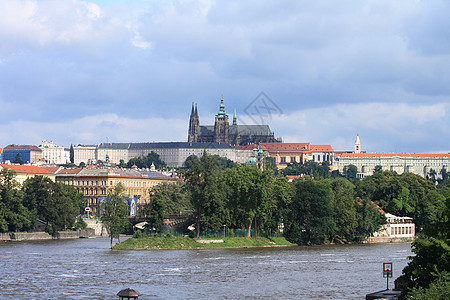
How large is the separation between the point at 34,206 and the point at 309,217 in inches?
1419

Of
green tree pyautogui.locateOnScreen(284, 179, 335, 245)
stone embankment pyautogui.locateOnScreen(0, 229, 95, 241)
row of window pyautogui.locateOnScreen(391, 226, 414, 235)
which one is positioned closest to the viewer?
green tree pyautogui.locateOnScreen(284, 179, 335, 245)

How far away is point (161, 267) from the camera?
6894 cm

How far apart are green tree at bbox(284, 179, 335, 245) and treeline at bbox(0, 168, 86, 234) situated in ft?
103

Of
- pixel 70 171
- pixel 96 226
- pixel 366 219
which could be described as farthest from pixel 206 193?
pixel 70 171

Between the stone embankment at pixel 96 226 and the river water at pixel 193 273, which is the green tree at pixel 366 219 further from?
the stone embankment at pixel 96 226

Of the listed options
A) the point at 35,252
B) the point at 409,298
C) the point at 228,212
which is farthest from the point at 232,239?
the point at 409,298

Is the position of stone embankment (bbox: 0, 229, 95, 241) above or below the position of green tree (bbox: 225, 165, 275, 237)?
below

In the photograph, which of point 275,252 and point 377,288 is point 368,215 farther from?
point 377,288

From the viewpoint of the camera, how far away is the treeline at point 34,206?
10669cm

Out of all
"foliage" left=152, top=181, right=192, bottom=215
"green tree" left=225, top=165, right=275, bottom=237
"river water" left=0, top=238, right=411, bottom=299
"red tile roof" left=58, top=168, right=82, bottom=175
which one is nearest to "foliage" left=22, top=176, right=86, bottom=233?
"foliage" left=152, top=181, right=192, bottom=215

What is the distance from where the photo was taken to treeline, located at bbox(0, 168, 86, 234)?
107 m

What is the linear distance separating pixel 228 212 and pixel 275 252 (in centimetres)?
1090

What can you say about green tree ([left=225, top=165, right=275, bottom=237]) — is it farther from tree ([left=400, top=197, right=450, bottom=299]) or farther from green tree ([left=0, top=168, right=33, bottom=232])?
tree ([left=400, top=197, right=450, bottom=299])

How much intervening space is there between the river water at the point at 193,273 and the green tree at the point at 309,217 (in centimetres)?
1003
